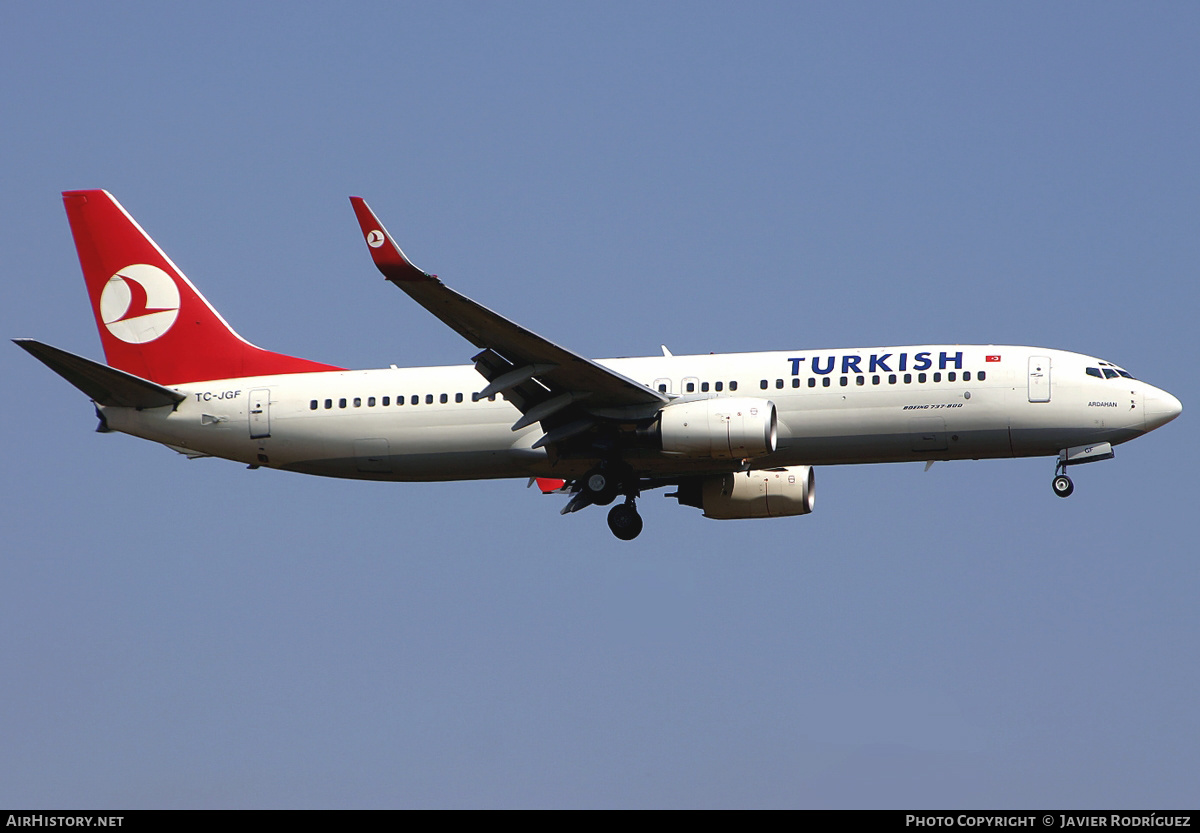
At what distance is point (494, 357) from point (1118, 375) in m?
15.4

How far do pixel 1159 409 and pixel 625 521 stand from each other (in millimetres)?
13461

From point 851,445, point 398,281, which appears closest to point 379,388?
point 398,281

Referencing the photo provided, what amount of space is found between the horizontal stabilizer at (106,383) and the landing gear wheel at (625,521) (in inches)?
462

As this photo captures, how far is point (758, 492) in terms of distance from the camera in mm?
42469

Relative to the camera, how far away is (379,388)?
4106cm

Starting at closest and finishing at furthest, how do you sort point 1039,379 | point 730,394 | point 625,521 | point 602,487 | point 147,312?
point 1039,379 < point 730,394 < point 602,487 < point 625,521 < point 147,312

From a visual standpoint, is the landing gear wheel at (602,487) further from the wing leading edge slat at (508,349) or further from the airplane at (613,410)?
the wing leading edge slat at (508,349)

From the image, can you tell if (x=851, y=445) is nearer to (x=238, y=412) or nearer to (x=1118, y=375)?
(x=1118, y=375)

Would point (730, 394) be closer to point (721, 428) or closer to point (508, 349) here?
point (721, 428)

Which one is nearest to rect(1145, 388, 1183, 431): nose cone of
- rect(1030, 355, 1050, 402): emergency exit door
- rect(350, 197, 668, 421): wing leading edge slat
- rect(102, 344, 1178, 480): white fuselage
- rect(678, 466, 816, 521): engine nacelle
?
rect(102, 344, 1178, 480): white fuselage

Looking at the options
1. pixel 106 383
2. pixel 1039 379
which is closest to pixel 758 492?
pixel 1039 379

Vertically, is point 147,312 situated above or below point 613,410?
above

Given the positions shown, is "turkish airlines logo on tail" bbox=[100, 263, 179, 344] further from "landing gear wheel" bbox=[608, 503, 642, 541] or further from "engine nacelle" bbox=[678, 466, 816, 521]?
"engine nacelle" bbox=[678, 466, 816, 521]

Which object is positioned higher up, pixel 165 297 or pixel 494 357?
pixel 165 297
